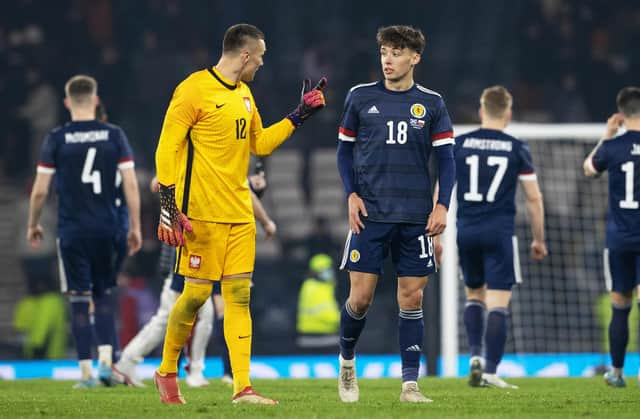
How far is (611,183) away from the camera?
29.2ft

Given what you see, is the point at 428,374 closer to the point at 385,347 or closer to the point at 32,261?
the point at 385,347

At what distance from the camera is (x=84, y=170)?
9125 millimetres

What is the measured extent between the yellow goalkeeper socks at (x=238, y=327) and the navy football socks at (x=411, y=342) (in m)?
0.81

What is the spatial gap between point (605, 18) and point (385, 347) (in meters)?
6.12

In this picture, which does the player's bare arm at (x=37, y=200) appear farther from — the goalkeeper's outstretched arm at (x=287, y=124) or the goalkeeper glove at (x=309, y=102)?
the goalkeeper glove at (x=309, y=102)

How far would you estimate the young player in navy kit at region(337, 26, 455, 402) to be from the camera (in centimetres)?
658

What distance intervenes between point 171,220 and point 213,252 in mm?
298

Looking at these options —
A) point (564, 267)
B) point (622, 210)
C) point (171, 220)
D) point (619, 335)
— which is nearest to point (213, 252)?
point (171, 220)

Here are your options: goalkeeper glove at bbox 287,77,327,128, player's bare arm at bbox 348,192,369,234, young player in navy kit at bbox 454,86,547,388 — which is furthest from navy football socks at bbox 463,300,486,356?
goalkeeper glove at bbox 287,77,327,128

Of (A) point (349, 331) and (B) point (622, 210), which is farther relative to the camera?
(B) point (622, 210)

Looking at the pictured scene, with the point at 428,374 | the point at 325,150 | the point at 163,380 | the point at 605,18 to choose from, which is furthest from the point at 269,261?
the point at 163,380

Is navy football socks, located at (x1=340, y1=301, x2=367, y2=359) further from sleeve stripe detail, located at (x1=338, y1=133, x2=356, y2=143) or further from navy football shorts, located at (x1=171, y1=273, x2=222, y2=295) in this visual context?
navy football shorts, located at (x1=171, y1=273, x2=222, y2=295)

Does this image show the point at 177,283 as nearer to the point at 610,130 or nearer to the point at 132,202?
the point at 132,202

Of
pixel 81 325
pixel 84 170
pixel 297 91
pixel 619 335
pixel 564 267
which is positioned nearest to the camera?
pixel 619 335
